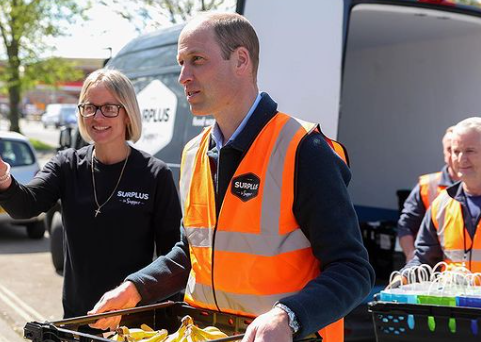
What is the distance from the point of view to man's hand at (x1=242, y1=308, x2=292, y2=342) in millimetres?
1610

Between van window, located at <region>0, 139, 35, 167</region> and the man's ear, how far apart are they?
29.7 ft

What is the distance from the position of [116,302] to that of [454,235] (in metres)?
2.23

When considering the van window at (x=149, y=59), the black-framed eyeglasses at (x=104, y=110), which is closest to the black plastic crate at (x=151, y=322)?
the black-framed eyeglasses at (x=104, y=110)

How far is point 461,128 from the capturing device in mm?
3941

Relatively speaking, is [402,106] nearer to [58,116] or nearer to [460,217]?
[460,217]

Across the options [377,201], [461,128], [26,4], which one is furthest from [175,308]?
[26,4]

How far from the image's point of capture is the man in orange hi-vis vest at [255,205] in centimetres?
187

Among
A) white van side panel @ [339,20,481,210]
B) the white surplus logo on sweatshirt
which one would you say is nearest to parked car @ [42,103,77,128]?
white van side panel @ [339,20,481,210]

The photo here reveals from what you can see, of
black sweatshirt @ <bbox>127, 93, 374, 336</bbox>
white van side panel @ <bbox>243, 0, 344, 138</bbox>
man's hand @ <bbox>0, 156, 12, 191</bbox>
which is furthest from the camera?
white van side panel @ <bbox>243, 0, 344, 138</bbox>

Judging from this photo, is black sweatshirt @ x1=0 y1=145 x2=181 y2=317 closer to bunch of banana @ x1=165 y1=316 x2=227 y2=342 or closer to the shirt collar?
the shirt collar

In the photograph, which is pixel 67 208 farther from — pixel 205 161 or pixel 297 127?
pixel 297 127

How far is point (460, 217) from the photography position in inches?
150

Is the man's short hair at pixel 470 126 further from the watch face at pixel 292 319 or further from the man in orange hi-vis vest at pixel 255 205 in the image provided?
the watch face at pixel 292 319

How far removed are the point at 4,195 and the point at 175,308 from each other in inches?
41.5
